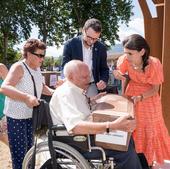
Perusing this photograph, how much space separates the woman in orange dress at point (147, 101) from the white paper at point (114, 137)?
3.10ft

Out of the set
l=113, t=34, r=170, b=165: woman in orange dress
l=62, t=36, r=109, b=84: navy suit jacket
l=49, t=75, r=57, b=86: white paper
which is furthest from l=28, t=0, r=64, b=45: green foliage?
l=113, t=34, r=170, b=165: woman in orange dress

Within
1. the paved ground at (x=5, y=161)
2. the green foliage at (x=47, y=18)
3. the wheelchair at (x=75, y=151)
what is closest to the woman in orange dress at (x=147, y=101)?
the paved ground at (x=5, y=161)

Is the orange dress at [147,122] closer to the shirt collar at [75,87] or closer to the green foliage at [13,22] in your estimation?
the shirt collar at [75,87]

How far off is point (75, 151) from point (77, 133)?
17 centimetres

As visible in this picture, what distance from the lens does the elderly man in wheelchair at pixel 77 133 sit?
288 centimetres

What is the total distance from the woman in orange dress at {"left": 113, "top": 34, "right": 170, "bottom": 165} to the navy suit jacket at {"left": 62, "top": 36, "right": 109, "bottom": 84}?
1.82ft

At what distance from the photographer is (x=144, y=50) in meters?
3.80

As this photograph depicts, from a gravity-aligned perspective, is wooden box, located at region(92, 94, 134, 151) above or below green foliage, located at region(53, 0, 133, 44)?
below

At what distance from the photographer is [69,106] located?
2.92 meters

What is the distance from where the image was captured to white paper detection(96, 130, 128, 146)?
2.94 metres

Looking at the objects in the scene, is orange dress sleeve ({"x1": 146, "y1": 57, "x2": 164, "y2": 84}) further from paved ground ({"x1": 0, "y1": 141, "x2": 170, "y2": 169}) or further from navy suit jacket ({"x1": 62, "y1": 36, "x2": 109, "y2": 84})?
paved ground ({"x1": 0, "y1": 141, "x2": 170, "y2": 169})

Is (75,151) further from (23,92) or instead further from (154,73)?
(154,73)

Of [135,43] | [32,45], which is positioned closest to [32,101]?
[32,45]

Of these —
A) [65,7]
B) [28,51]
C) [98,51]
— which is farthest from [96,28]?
[65,7]
